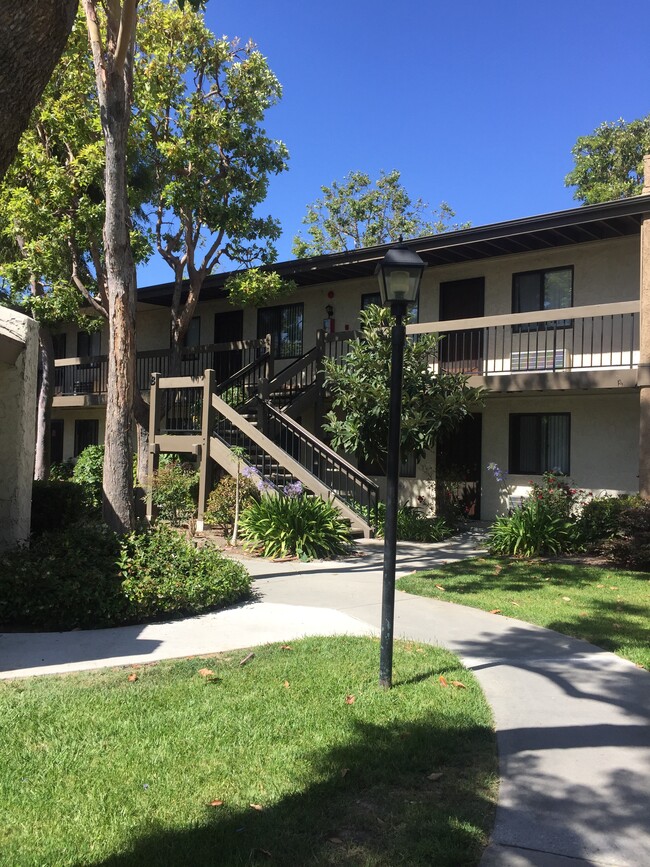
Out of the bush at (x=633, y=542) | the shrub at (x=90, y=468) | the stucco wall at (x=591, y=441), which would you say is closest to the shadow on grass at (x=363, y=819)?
the bush at (x=633, y=542)

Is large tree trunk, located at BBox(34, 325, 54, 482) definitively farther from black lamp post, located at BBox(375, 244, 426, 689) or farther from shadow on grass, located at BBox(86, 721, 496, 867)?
shadow on grass, located at BBox(86, 721, 496, 867)

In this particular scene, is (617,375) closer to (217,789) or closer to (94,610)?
(94,610)

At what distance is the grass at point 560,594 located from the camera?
634cm

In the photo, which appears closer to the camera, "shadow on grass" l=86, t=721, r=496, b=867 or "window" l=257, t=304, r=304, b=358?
"shadow on grass" l=86, t=721, r=496, b=867

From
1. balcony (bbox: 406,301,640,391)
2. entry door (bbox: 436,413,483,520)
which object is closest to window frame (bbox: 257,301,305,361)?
balcony (bbox: 406,301,640,391)

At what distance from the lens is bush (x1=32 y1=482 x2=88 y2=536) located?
9.98m

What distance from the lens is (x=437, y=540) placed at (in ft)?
41.4

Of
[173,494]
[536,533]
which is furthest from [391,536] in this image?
[173,494]

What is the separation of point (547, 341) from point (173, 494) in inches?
324

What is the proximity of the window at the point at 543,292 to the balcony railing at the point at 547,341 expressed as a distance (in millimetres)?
241

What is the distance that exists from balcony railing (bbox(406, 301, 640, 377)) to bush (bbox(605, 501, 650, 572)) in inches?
133

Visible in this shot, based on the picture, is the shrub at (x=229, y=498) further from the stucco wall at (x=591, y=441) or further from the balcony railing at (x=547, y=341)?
the stucco wall at (x=591, y=441)

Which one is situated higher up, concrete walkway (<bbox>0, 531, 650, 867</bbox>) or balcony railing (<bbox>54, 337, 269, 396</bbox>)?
balcony railing (<bbox>54, 337, 269, 396</bbox>)

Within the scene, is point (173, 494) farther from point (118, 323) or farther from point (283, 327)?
point (283, 327)
